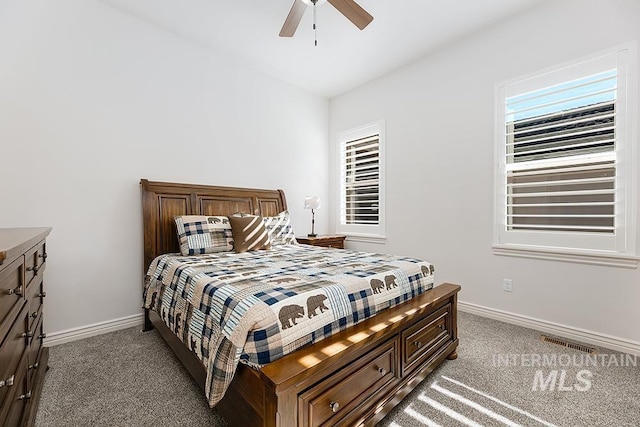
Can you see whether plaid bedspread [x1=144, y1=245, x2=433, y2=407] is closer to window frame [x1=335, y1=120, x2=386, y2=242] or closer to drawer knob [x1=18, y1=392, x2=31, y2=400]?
drawer knob [x1=18, y1=392, x2=31, y2=400]

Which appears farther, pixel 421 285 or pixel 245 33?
pixel 245 33

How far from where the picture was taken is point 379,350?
1562 mm

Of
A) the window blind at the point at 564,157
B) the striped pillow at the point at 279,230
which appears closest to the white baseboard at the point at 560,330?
the window blind at the point at 564,157

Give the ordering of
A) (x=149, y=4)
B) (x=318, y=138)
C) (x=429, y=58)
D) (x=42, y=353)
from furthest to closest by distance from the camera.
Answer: (x=318, y=138)
(x=429, y=58)
(x=149, y=4)
(x=42, y=353)

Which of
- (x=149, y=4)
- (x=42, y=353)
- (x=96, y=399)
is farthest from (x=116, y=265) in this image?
(x=149, y=4)

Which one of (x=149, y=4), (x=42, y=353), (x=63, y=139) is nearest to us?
(x=42, y=353)

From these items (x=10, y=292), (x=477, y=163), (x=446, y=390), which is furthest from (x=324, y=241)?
(x=10, y=292)

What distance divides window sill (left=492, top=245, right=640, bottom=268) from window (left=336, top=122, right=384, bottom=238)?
1528 mm

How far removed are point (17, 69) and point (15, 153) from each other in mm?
670

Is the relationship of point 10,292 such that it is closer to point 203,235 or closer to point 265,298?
point 265,298

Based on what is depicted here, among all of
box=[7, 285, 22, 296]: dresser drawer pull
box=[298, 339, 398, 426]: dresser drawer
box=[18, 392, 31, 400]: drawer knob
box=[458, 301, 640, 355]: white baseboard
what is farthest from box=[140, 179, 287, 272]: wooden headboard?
box=[458, 301, 640, 355]: white baseboard

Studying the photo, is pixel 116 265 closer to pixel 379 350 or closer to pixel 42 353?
pixel 42 353

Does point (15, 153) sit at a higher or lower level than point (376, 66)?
lower

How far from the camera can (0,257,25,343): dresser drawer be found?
96cm
